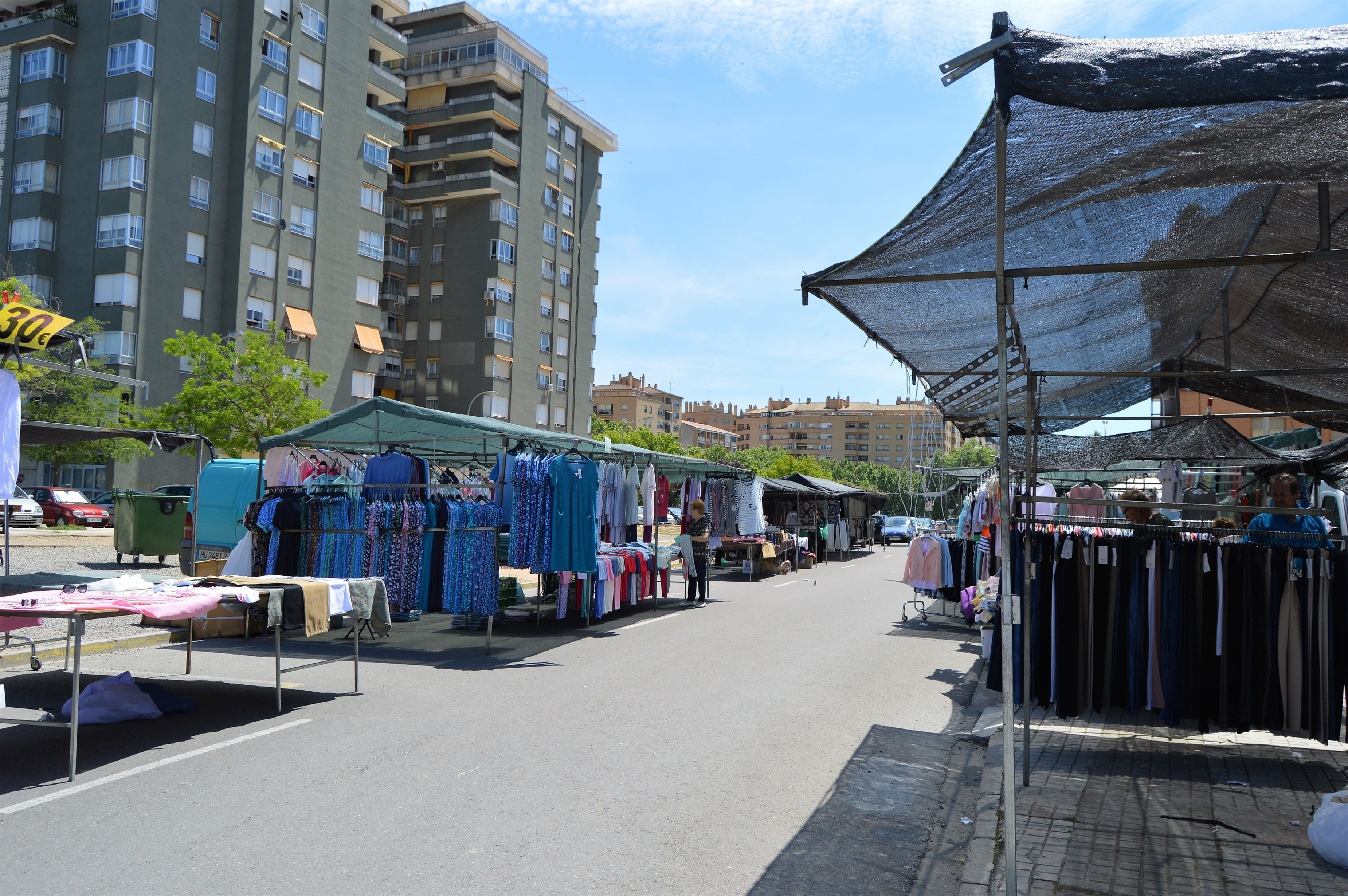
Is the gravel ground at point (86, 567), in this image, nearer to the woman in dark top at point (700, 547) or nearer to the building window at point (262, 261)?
the woman in dark top at point (700, 547)

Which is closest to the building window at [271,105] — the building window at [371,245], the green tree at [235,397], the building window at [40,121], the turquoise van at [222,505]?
the building window at [371,245]

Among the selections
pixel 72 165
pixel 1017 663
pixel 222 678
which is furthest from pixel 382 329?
pixel 1017 663

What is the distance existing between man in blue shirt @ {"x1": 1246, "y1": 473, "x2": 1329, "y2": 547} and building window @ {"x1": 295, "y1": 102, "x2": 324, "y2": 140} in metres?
43.4

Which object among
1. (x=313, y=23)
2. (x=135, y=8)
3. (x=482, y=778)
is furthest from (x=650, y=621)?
(x=313, y=23)

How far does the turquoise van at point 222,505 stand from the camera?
57.3 ft

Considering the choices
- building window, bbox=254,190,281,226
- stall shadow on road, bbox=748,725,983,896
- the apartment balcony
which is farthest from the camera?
the apartment balcony

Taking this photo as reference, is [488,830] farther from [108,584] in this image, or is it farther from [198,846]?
[108,584]

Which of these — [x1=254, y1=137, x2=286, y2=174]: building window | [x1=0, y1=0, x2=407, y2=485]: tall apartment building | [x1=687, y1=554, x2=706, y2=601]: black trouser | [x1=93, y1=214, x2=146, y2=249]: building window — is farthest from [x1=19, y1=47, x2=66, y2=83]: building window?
[x1=687, y1=554, x2=706, y2=601]: black trouser

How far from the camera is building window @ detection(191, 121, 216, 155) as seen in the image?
124 feet

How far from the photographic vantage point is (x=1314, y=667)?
5.94 meters

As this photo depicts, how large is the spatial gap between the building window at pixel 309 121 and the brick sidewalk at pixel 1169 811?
43497mm

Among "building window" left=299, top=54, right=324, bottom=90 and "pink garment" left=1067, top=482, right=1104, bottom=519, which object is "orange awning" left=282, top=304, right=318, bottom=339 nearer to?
"building window" left=299, top=54, right=324, bottom=90

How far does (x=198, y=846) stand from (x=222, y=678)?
4.88m

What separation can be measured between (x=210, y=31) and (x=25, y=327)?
37.1 metres
